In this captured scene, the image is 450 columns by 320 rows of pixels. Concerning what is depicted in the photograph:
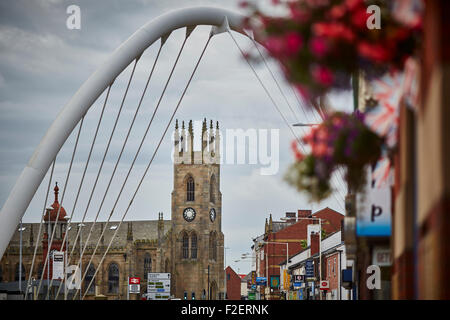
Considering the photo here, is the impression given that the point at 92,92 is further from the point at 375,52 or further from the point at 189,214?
the point at 189,214

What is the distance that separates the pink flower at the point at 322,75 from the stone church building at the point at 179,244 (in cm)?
11362

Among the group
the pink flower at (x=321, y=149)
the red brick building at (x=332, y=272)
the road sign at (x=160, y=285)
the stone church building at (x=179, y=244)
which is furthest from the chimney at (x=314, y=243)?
the stone church building at (x=179, y=244)

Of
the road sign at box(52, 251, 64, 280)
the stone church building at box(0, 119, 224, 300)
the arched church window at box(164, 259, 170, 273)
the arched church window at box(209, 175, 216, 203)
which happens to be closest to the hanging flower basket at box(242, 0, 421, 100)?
the road sign at box(52, 251, 64, 280)

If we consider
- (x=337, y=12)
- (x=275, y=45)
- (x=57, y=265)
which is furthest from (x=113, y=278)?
(x=337, y=12)

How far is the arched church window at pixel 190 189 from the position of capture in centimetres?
12938

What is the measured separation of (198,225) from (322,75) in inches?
4841

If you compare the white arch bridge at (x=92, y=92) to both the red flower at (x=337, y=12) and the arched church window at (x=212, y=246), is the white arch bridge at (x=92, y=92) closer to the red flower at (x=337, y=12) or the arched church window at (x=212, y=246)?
the red flower at (x=337, y=12)

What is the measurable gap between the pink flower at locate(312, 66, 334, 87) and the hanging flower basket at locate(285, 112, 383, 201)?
69cm

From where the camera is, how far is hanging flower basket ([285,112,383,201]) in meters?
5.51

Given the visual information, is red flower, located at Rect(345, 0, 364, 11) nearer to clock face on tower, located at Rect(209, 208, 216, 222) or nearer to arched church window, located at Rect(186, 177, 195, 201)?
clock face on tower, located at Rect(209, 208, 216, 222)

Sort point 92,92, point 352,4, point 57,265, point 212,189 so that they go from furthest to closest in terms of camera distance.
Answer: point 212,189, point 57,265, point 92,92, point 352,4

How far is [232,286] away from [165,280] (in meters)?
92.2

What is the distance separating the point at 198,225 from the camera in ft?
417
